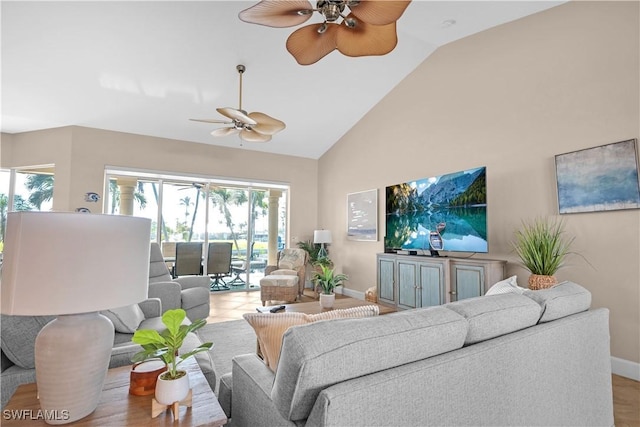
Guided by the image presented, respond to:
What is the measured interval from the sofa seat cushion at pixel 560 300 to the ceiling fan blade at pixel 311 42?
2.10m

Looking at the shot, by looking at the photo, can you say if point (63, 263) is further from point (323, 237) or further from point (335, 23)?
point (323, 237)

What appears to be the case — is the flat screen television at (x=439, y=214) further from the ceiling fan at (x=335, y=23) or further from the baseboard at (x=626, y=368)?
the ceiling fan at (x=335, y=23)

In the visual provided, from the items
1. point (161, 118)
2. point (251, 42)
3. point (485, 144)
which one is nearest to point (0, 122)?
point (161, 118)

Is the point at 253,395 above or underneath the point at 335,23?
underneath

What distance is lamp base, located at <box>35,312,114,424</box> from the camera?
0.87m

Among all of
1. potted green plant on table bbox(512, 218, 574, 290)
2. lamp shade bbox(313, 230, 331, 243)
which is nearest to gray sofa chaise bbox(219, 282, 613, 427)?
potted green plant on table bbox(512, 218, 574, 290)

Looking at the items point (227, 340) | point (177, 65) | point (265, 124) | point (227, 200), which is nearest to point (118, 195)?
point (227, 200)

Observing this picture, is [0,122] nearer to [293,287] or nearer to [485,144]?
[293,287]

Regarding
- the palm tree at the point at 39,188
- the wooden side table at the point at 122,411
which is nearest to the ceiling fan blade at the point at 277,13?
the wooden side table at the point at 122,411

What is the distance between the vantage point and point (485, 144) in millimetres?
3697

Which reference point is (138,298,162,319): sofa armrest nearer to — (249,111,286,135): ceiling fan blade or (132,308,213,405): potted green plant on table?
(132,308,213,405): potted green plant on table

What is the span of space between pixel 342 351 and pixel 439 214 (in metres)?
3.42

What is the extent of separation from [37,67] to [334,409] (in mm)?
4942

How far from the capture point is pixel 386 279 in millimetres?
4402
